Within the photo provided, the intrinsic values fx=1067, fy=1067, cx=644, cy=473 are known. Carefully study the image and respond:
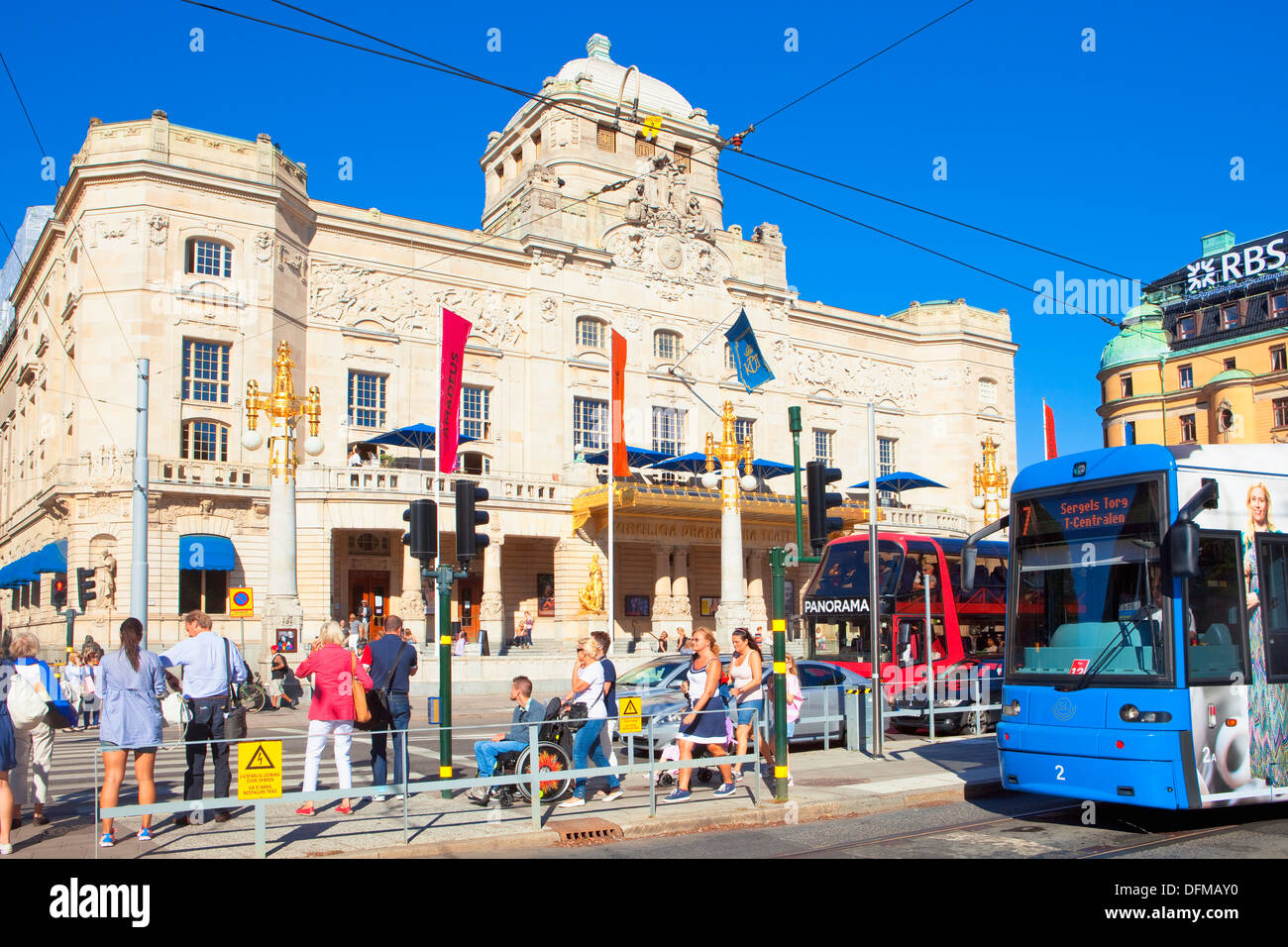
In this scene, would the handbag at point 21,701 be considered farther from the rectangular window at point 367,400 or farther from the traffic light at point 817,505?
the rectangular window at point 367,400

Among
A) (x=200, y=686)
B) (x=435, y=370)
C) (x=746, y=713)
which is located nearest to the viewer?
(x=200, y=686)

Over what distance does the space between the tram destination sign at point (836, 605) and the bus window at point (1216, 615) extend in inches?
486

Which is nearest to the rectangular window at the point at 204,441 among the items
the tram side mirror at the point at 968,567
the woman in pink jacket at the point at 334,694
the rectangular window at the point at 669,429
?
the rectangular window at the point at 669,429

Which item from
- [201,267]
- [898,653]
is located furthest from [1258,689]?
[201,267]

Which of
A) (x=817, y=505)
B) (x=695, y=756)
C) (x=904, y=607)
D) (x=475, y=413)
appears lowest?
(x=695, y=756)

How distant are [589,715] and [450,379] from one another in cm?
2200

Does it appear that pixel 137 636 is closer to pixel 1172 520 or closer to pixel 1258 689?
pixel 1172 520

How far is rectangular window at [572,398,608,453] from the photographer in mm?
47188

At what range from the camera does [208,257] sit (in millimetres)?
37781

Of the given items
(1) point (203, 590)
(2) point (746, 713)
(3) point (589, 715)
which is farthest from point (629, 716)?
(1) point (203, 590)

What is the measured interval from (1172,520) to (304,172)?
127 feet

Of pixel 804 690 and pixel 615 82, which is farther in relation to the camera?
pixel 615 82

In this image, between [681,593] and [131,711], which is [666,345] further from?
[131,711]

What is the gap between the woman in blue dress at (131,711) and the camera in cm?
985
